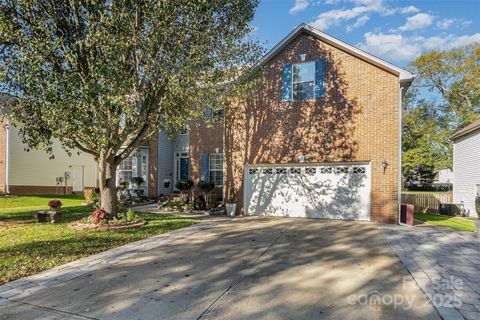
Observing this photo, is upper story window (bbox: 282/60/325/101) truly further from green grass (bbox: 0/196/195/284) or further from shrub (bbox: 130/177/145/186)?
shrub (bbox: 130/177/145/186)

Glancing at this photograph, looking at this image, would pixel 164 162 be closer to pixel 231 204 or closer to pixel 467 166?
pixel 231 204

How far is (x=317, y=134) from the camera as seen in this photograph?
1174 centimetres

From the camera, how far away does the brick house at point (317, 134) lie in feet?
35.2

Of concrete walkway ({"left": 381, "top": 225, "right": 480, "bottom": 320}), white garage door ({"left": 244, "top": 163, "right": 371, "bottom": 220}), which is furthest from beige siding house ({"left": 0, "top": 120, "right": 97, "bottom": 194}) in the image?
concrete walkway ({"left": 381, "top": 225, "right": 480, "bottom": 320})

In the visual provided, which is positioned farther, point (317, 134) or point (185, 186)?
point (185, 186)

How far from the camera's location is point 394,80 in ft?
35.2

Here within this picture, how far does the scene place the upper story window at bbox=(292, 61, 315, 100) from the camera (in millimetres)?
11951

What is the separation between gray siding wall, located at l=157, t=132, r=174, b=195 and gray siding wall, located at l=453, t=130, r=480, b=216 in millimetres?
16798

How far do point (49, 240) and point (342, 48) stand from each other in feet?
38.4

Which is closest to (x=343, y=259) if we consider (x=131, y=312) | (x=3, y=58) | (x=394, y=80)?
(x=131, y=312)

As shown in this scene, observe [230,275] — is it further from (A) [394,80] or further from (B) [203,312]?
(A) [394,80]

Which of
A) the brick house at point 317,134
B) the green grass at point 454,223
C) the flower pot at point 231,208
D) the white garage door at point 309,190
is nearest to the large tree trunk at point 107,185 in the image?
the brick house at point 317,134

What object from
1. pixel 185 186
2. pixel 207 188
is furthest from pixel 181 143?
Answer: pixel 207 188

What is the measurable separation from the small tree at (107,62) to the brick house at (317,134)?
3.14 m
